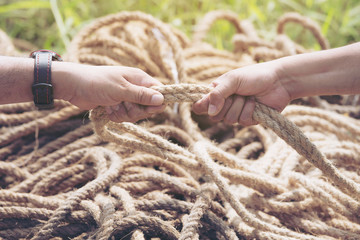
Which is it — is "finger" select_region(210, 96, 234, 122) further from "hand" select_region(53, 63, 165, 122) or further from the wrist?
the wrist

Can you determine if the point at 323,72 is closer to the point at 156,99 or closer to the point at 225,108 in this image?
the point at 225,108

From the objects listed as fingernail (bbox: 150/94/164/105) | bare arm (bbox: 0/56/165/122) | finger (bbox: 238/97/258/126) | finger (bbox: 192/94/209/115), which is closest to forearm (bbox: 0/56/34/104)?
bare arm (bbox: 0/56/165/122)

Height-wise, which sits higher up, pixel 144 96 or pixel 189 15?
pixel 189 15

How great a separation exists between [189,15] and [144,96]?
5.87ft

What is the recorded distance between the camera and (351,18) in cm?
240

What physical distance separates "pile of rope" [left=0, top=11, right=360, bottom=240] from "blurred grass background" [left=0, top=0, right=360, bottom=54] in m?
0.89

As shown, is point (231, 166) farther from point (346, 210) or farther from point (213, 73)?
point (213, 73)

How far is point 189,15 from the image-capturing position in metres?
2.47

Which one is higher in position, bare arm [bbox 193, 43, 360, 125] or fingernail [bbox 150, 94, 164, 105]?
bare arm [bbox 193, 43, 360, 125]

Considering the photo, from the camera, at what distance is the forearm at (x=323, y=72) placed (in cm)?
82

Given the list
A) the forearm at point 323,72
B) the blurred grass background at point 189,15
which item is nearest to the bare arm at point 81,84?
the forearm at point 323,72

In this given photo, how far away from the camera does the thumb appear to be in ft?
2.71

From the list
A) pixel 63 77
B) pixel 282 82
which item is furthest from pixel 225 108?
pixel 63 77

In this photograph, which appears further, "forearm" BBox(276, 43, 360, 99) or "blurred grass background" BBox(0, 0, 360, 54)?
"blurred grass background" BBox(0, 0, 360, 54)
